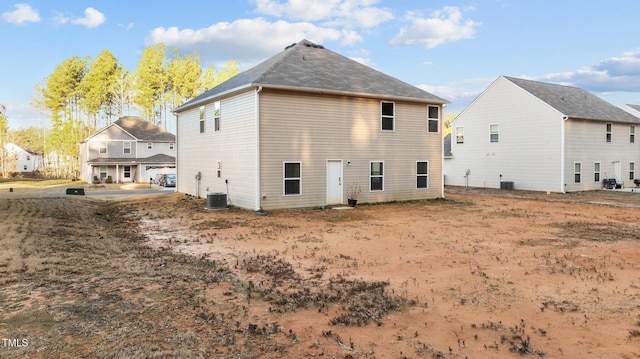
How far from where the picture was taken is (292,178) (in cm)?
1630

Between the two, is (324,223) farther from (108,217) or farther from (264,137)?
(108,217)

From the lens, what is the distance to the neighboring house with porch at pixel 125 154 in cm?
3972

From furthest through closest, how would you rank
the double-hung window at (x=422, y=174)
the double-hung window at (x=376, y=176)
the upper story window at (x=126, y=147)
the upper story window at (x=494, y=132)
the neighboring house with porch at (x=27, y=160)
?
the neighboring house with porch at (x=27, y=160) < the upper story window at (x=126, y=147) < the upper story window at (x=494, y=132) < the double-hung window at (x=422, y=174) < the double-hung window at (x=376, y=176)

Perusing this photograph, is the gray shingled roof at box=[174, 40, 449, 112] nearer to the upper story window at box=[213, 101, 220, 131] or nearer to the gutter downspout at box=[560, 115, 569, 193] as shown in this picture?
the upper story window at box=[213, 101, 220, 131]

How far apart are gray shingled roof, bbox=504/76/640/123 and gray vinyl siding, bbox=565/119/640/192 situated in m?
0.46

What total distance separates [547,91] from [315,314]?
93.7ft

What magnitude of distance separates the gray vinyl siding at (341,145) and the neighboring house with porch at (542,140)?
8.94 metres

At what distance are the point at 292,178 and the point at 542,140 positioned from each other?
1749 centimetres

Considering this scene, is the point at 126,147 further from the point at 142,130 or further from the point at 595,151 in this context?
the point at 595,151

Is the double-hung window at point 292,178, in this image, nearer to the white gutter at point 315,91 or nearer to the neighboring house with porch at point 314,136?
the neighboring house with porch at point 314,136

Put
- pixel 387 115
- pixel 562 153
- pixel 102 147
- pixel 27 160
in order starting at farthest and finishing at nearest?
1. pixel 27 160
2. pixel 102 147
3. pixel 562 153
4. pixel 387 115

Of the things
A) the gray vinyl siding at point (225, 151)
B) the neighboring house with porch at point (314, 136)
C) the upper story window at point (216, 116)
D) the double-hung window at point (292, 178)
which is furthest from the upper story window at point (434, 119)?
the upper story window at point (216, 116)

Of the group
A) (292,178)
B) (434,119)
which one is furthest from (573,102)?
(292,178)

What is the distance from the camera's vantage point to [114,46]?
46.0 m
